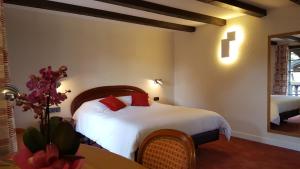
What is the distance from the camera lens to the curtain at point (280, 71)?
395 cm

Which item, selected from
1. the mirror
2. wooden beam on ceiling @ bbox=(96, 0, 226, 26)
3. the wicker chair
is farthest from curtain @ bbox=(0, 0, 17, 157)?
the mirror

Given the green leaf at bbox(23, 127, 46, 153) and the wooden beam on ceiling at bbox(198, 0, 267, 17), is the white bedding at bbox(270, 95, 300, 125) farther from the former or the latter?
the green leaf at bbox(23, 127, 46, 153)

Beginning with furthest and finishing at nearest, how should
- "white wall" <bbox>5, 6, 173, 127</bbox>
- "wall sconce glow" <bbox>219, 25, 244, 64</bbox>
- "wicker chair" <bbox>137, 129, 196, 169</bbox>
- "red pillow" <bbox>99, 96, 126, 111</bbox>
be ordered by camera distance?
"wall sconce glow" <bbox>219, 25, 244, 64</bbox>, "red pillow" <bbox>99, 96, 126, 111</bbox>, "white wall" <bbox>5, 6, 173, 127</bbox>, "wicker chair" <bbox>137, 129, 196, 169</bbox>

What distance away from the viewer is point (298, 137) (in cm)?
375

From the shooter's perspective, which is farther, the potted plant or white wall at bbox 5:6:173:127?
white wall at bbox 5:6:173:127

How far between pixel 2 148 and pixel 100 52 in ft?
11.1

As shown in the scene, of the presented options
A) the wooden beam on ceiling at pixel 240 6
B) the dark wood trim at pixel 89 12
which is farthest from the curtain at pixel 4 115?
the wooden beam on ceiling at pixel 240 6

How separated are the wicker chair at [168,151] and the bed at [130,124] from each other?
134cm

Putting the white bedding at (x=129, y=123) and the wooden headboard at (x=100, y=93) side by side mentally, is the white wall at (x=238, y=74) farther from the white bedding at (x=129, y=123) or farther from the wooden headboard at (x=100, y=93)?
the wooden headboard at (x=100, y=93)

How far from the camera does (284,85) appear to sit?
4.00 m

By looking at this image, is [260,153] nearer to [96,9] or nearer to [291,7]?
[291,7]

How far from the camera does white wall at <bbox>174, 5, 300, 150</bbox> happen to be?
157 inches

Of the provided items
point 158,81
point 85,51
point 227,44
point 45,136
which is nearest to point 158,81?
point 158,81

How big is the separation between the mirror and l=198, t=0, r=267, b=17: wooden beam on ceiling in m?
0.46
